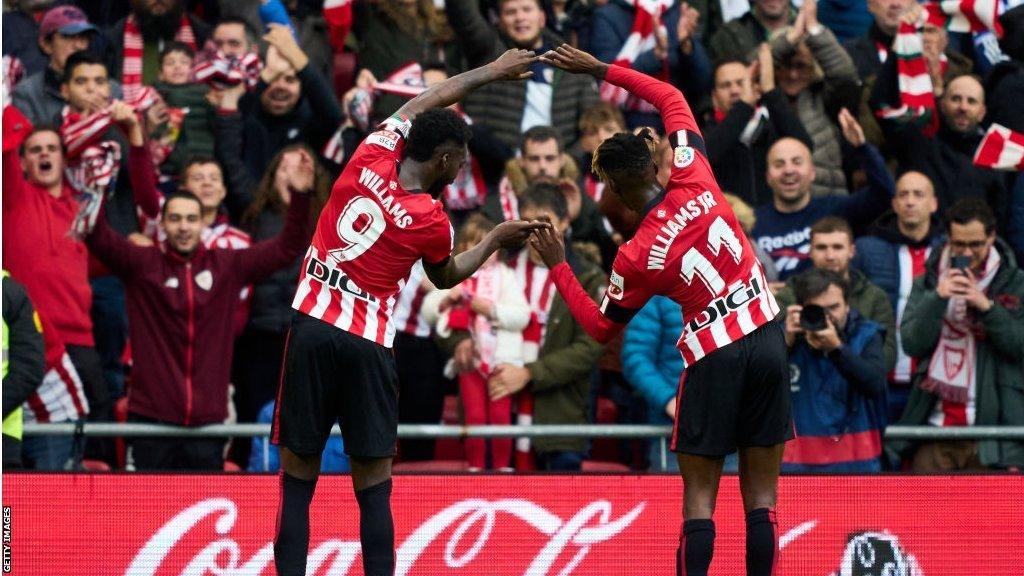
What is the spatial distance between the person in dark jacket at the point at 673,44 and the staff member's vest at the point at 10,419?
5.19m

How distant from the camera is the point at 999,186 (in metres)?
12.1

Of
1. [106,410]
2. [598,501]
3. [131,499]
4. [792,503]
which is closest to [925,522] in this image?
[792,503]

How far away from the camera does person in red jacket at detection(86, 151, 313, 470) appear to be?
10484 mm

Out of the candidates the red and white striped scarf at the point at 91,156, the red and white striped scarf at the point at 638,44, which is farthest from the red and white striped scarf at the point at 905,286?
the red and white striped scarf at the point at 91,156

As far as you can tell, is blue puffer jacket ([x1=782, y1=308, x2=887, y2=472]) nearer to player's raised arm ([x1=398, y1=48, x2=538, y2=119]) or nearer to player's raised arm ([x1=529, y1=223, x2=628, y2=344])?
player's raised arm ([x1=529, y1=223, x2=628, y2=344])

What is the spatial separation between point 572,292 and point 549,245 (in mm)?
267

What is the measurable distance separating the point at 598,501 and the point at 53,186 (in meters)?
4.60

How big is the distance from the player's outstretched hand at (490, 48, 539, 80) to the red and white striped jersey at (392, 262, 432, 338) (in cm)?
322

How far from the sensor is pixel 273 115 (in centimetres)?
1262

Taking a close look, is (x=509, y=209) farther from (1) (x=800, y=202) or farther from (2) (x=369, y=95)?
(1) (x=800, y=202)

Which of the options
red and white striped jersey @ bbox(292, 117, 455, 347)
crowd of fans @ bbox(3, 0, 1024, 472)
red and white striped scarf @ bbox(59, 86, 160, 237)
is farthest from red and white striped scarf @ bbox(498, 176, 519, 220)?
red and white striped jersey @ bbox(292, 117, 455, 347)

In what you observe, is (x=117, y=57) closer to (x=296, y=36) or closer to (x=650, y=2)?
(x=296, y=36)

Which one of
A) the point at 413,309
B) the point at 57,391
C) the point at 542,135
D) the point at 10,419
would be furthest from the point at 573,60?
the point at 57,391

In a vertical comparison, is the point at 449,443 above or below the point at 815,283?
below
